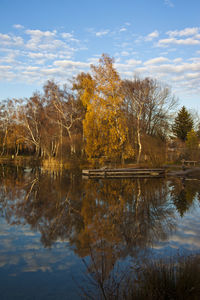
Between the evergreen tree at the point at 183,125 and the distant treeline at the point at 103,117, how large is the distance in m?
8.65

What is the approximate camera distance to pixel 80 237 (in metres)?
8.04

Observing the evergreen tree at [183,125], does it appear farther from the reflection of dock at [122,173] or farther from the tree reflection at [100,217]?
the tree reflection at [100,217]

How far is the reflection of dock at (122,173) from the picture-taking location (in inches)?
996

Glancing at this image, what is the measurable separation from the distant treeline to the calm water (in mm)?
16110

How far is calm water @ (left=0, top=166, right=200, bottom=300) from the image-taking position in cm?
565

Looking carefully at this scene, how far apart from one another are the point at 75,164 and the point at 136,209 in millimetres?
22437

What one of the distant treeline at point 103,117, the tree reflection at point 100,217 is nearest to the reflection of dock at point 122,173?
the distant treeline at point 103,117

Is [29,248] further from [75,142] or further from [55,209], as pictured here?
[75,142]

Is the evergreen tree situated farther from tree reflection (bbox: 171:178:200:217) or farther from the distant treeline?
tree reflection (bbox: 171:178:200:217)

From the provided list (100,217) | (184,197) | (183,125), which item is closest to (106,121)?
(184,197)

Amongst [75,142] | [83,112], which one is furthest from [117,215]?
[83,112]

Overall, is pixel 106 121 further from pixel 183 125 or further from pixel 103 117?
pixel 183 125

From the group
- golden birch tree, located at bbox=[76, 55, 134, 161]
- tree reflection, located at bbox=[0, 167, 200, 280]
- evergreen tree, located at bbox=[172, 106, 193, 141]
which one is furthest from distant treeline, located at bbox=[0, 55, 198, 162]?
tree reflection, located at bbox=[0, 167, 200, 280]

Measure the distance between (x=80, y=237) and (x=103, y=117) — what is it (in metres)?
22.9
